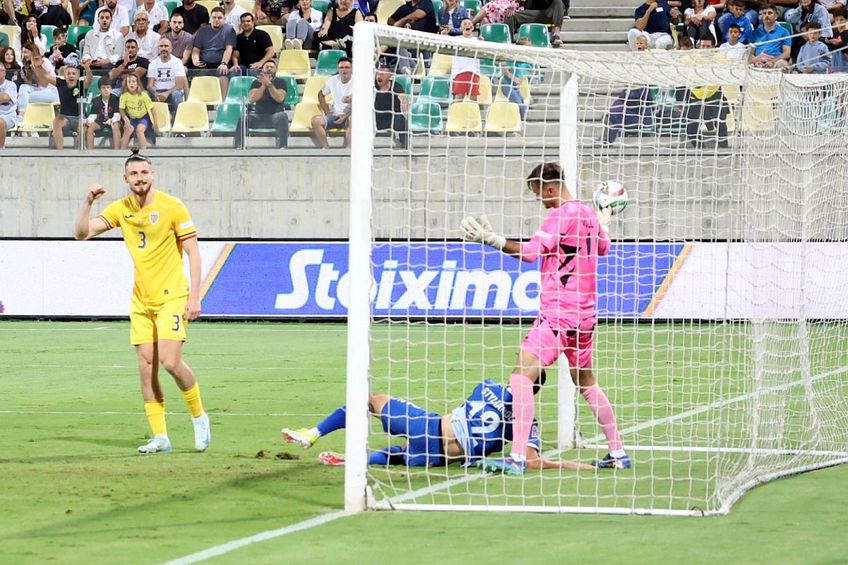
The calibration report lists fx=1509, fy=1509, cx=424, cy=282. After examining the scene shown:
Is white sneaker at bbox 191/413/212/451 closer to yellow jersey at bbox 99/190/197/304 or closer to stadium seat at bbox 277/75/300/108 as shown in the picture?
yellow jersey at bbox 99/190/197/304

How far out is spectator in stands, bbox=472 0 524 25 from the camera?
25922 millimetres

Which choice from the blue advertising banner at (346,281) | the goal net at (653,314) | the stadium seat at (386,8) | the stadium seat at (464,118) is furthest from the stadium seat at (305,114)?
the stadium seat at (464,118)

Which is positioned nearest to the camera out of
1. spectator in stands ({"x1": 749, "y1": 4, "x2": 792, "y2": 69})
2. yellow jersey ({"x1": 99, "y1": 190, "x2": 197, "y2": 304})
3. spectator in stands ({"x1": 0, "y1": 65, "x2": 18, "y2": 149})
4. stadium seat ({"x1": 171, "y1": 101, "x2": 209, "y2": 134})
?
yellow jersey ({"x1": 99, "y1": 190, "x2": 197, "y2": 304})

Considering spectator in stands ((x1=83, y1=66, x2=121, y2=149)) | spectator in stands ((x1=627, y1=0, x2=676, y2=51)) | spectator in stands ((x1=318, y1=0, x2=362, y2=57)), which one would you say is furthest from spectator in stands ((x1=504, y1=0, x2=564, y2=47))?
spectator in stands ((x1=83, y1=66, x2=121, y2=149))

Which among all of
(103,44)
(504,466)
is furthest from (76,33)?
(504,466)

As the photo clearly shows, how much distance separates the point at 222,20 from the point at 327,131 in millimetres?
3616

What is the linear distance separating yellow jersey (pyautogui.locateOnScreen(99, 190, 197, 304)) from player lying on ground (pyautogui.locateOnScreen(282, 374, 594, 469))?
1.69 metres

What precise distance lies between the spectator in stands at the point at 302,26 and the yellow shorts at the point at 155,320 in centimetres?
1681

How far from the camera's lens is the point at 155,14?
27984 mm

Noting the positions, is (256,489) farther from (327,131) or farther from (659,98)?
(327,131)

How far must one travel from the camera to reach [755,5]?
2459cm

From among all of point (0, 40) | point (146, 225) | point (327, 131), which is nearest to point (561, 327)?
point (146, 225)

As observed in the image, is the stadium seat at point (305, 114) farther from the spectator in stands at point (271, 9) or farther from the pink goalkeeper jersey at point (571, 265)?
the pink goalkeeper jersey at point (571, 265)

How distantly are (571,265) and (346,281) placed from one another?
13.6m
